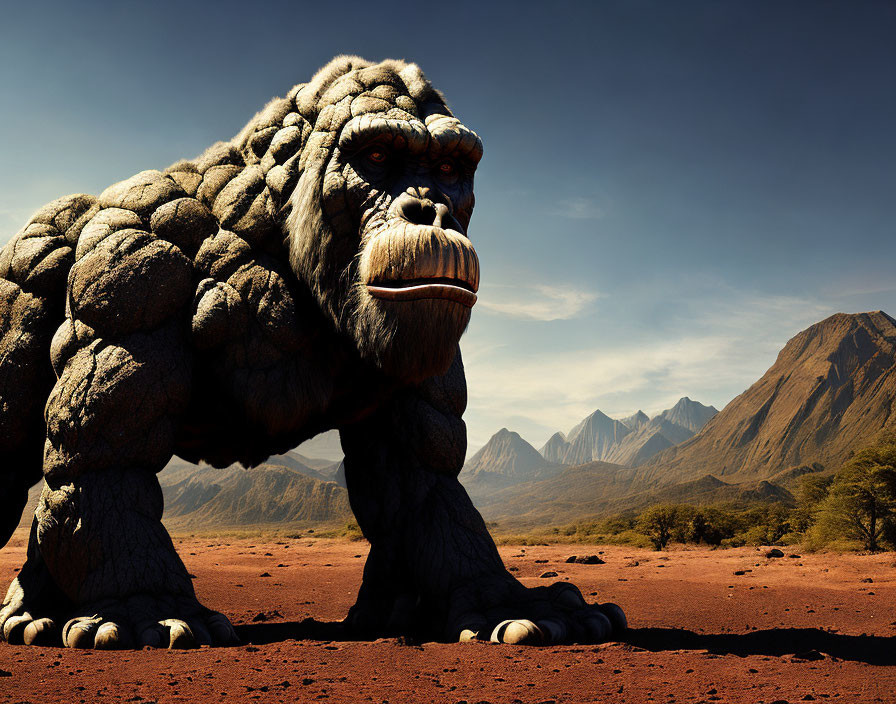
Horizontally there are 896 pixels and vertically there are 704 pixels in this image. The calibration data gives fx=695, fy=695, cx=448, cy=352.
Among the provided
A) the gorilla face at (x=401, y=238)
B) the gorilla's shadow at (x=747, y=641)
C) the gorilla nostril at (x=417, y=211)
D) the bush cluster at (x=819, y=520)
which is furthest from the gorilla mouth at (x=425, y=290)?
the bush cluster at (x=819, y=520)

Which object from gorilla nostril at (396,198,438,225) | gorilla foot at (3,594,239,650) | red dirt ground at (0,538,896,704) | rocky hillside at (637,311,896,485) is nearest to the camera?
red dirt ground at (0,538,896,704)

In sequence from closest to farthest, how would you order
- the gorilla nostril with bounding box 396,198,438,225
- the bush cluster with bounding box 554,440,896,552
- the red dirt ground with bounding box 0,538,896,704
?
1. the red dirt ground with bounding box 0,538,896,704
2. the gorilla nostril with bounding box 396,198,438,225
3. the bush cluster with bounding box 554,440,896,552

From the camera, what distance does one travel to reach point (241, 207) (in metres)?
4.35

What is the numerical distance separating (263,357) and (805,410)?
8653cm

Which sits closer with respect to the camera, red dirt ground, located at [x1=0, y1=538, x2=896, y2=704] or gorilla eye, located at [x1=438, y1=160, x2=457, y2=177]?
red dirt ground, located at [x1=0, y1=538, x2=896, y2=704]

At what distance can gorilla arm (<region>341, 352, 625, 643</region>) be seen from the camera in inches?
158

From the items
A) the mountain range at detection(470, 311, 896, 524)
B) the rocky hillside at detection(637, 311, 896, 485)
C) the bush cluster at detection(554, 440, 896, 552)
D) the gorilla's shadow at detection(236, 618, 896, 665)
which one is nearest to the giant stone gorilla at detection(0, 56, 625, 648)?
the gorilla's shadow at detection(236, 618, 896, 665)

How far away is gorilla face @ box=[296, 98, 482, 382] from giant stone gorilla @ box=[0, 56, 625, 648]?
1 cm

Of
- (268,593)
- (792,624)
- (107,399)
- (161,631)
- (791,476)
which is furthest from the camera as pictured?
(791,476)

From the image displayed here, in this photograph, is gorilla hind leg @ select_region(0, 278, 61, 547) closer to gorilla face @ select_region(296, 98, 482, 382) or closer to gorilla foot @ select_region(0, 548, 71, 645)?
gorilla foot @ select_region(0, 548, 71, 645)

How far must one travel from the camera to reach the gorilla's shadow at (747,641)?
3.57 m

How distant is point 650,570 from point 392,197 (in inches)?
252

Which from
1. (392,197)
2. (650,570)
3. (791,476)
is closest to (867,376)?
(791,476)

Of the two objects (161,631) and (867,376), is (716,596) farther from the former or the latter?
(867,376)
